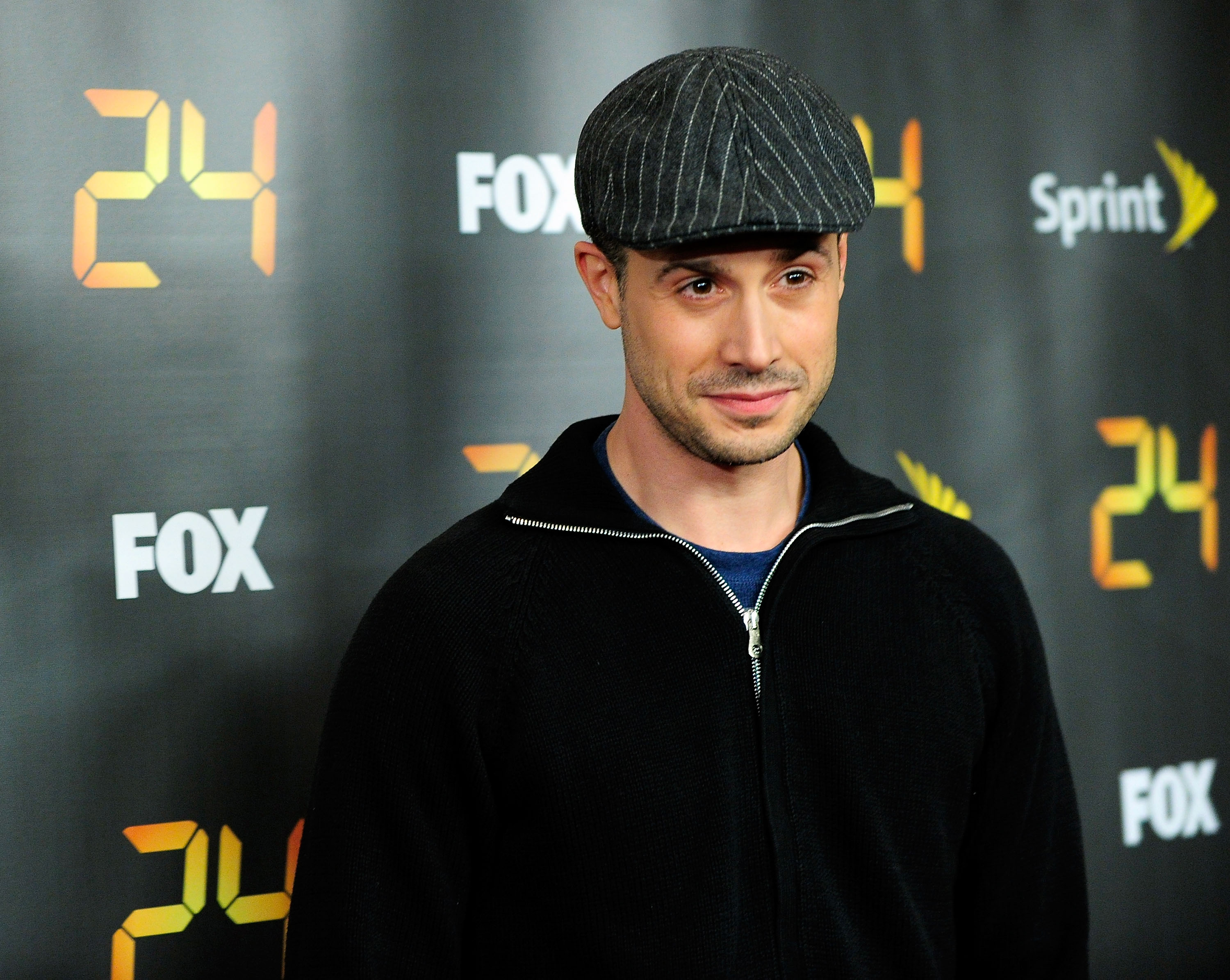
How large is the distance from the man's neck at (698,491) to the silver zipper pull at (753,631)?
0.06 m

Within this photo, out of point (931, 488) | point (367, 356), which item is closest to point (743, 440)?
point (367, 356)

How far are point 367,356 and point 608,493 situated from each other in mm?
458

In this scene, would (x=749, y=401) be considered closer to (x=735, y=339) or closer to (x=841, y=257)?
(x=735, y=339)

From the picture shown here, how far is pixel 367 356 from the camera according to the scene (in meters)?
1.32

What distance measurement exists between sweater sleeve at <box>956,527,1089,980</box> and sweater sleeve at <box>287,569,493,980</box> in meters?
0.41

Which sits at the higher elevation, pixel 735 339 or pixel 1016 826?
pixel 735 339

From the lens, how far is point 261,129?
1.28m

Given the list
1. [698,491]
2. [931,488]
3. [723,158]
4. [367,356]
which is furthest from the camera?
[931,488]

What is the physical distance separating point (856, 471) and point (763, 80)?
0.34m

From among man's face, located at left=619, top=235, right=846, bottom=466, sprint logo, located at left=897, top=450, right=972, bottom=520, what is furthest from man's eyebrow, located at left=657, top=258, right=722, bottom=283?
→ sprint logo, located at left=897, top=450, right=972, bottom=520

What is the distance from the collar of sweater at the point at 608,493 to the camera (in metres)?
0.96

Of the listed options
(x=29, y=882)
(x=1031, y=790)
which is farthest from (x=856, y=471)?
(x=29, y=882)

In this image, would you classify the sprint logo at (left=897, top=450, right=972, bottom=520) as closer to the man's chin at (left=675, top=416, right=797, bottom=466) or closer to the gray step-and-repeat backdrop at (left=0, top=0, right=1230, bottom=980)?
the gray step-and-repeat backdrop at (left=0, top=0, right=1230, bottom=980)

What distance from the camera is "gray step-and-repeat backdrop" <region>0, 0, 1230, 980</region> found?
3.99 feet
